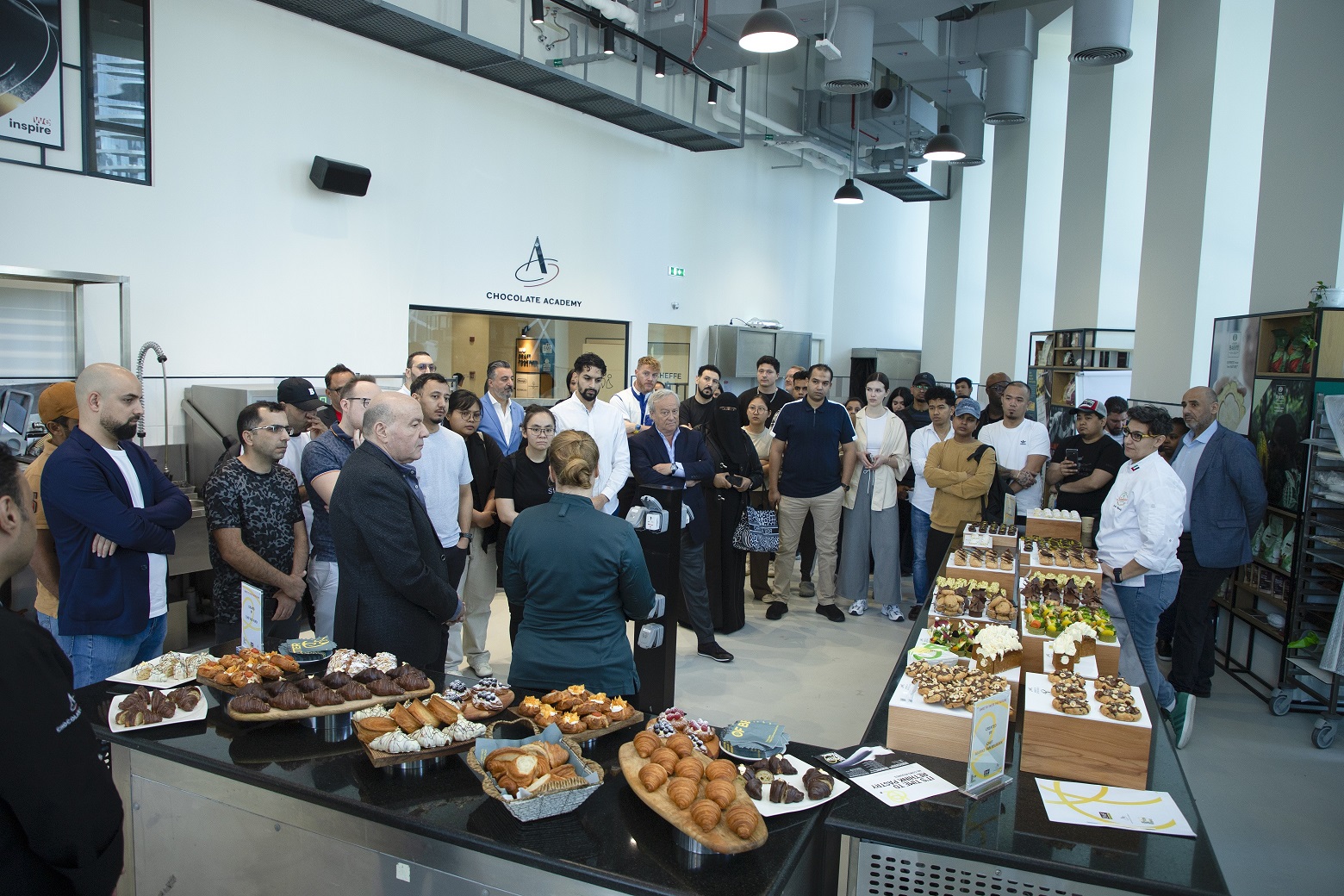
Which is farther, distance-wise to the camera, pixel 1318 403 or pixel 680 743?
pixel 1318 403

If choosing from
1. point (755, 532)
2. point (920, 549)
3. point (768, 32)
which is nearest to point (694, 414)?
point (755, 532)

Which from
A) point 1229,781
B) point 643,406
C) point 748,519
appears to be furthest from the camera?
point 643,406

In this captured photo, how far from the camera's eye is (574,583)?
8.52ft

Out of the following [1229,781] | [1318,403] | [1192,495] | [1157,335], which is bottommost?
[1229,781]

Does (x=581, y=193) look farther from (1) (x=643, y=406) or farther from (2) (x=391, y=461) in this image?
(2) (x=391, y=461)

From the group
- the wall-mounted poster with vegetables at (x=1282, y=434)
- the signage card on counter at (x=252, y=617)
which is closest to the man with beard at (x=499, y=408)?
the signage card on counter at (x=252, y=617)

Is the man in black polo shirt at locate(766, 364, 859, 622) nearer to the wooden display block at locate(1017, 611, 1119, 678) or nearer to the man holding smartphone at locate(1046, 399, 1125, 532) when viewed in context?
the man holding smartphone at locate(1046, 399, 1125, 532)

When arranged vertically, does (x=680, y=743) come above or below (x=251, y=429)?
below

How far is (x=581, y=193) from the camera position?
30.4 feet

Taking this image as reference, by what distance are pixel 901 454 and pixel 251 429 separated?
4.45m

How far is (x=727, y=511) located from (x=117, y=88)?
15.7 ft

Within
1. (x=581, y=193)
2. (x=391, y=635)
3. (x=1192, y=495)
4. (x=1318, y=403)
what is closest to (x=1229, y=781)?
(x=1192, y=495)

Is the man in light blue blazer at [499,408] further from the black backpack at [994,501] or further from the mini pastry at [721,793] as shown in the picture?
the mini pastry at [721,793]

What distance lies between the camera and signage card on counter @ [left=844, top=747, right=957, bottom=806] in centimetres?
208
